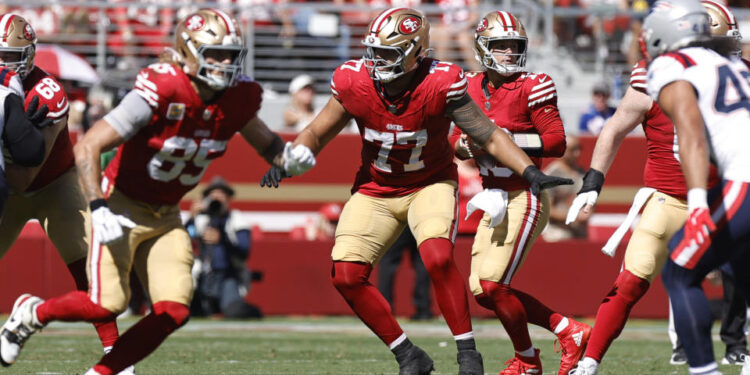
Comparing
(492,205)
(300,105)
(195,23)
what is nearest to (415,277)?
(300,105)

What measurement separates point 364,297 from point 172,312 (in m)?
1.08

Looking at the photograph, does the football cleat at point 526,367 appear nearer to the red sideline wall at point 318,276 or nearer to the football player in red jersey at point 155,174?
the football player in red jersey at point 155,174

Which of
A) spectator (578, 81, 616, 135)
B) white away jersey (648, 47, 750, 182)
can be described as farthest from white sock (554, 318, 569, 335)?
spectator (578, 81, 616, 135)

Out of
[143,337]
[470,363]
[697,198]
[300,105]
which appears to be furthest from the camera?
[300,105]

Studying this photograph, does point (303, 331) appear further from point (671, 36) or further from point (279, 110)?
point (671, 36)

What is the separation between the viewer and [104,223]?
5520 mm

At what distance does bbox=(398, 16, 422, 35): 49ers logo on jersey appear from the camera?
246 inches

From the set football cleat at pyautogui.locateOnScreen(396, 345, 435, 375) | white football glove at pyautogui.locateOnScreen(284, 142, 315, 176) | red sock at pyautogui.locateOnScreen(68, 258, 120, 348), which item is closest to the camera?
white football glove at pyautogui.locateOnScreen(284, 142, 315, 176)

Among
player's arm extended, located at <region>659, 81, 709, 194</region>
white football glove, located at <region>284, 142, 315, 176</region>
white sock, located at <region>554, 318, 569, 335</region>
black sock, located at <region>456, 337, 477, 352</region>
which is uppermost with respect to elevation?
A: player's arm extended, located at <region>659, 81, 709, 194</region>

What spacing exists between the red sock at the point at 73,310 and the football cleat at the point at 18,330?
50mm

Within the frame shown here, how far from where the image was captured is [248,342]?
373 inches

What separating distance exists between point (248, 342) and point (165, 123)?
12.9 feet

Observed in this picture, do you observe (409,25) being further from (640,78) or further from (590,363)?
(590,363)

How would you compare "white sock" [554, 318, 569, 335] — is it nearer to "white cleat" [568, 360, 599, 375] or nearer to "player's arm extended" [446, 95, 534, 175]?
"white cleat" [568, 360, 599, 375]
